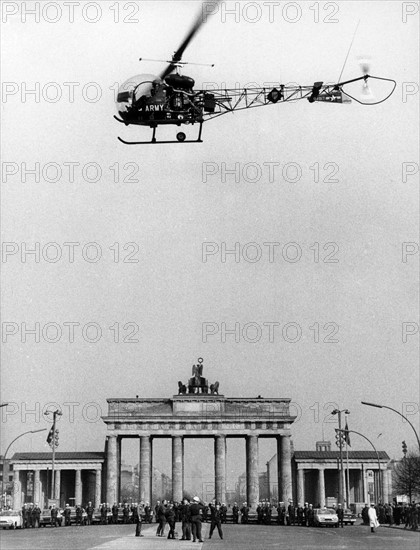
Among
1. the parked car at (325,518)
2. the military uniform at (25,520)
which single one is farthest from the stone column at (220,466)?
the military uniform at (25,520)

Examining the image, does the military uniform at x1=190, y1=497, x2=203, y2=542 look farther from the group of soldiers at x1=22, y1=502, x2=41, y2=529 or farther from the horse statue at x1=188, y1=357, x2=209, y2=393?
the horse statue at x1=188, y1=357, x2=209, y2=393

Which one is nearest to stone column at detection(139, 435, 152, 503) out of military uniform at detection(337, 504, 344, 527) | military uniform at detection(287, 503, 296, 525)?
military uniform at detection(287, 503, 296, 525)

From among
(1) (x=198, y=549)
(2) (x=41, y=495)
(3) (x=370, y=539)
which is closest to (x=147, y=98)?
(1) (x=198, y=549)

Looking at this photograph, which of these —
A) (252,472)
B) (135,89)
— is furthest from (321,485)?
(135,89)

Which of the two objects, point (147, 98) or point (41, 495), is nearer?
point (147, 98)

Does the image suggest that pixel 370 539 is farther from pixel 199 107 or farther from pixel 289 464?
pixel 289 464

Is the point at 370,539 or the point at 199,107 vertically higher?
the point at 199,107

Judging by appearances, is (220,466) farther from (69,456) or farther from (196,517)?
(196,517)
